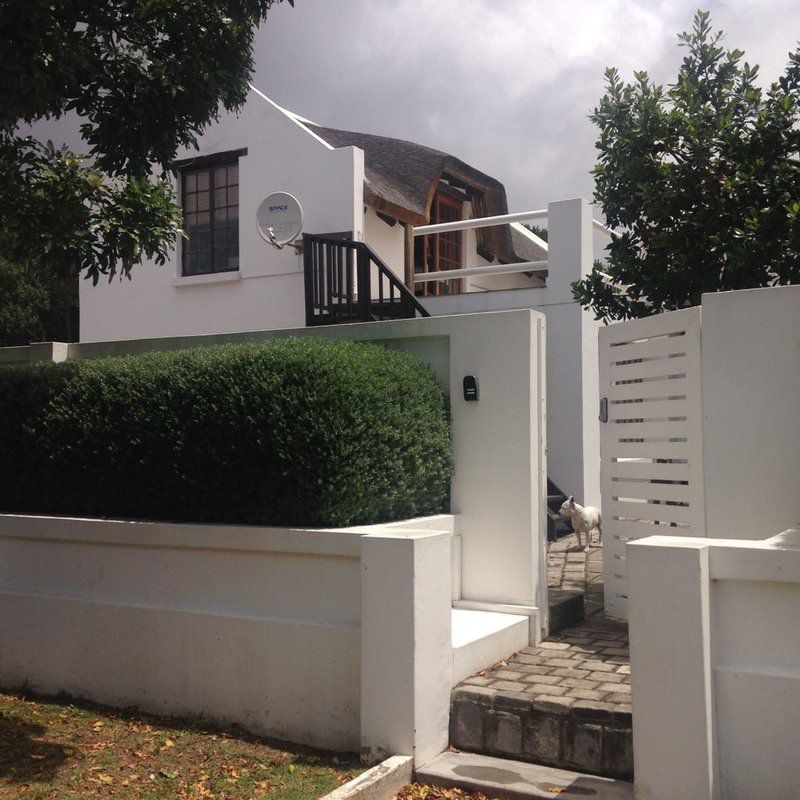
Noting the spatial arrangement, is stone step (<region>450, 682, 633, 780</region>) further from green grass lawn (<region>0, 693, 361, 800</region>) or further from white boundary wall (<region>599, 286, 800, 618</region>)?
white boundary wall (<region>599, 286, 800, 618</region>)

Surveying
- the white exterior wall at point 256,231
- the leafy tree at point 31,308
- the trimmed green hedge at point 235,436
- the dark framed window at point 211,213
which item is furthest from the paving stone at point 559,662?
the leafy tree at point 31,308

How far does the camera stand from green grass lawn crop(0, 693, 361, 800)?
5.18 m

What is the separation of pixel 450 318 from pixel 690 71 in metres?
3.57

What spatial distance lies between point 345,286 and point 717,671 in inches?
320

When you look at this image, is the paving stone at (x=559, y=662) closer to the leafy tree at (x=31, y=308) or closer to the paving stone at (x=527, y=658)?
the paving stone at (x=527, y=658)

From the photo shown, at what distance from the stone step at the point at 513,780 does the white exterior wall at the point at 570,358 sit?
25.4 feet

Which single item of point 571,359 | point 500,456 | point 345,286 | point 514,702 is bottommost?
point 514,702

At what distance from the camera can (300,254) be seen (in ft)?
44.6

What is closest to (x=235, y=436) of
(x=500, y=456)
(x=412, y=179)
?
(x=500, y=456)

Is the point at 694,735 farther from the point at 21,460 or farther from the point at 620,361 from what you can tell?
the point at 21,460

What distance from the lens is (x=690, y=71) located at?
28.6ft

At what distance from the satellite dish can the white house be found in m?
0.25

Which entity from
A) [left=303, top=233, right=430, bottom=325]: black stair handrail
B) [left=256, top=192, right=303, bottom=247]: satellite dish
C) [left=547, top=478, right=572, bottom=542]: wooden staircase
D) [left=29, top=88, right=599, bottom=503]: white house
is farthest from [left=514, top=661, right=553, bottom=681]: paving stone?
[left=256, top=192, right=303, bottom=247]: satellite dish

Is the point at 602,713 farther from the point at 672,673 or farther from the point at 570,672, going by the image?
the point at 570,672
